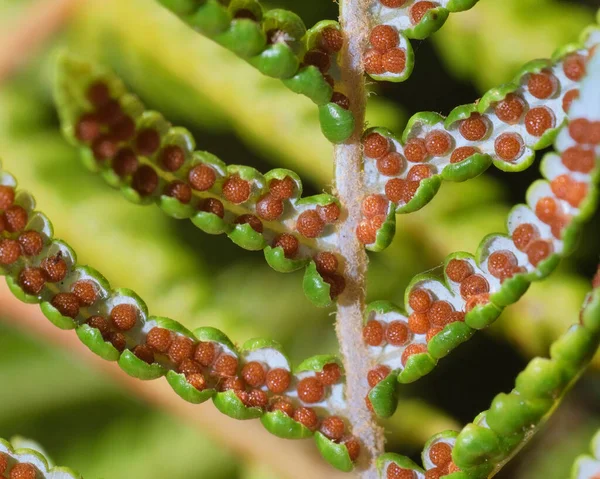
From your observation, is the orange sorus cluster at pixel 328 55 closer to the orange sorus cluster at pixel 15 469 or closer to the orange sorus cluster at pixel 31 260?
the orange sorus cluster at pixel 31 260

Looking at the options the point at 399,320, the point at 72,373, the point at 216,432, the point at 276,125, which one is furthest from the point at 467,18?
the point at 72,373

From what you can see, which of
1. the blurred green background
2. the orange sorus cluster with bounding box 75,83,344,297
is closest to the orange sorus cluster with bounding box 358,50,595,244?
the orange sorus cluster with bounding box 75,83,344,297

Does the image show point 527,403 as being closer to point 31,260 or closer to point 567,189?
point 567,189

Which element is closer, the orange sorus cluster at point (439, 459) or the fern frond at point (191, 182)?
the fern frond at point (191, 182)

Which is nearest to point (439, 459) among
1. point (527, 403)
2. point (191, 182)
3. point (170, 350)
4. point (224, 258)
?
point (527, 403)

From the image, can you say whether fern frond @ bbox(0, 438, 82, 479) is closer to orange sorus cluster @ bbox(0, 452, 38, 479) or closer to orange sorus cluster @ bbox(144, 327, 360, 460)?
orange sorus cluster @ bbox(0, 452, 38, 479)

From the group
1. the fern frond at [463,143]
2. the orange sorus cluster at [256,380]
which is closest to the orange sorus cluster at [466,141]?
the fern frond at [463,143]
